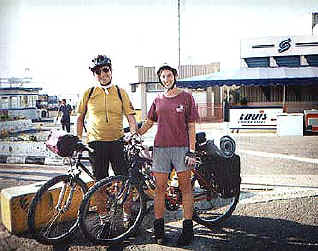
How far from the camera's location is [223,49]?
338 centimetres

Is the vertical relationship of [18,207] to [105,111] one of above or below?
below

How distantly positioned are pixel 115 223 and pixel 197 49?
1.73m

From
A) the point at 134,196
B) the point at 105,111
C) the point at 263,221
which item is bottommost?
the point at 263,221

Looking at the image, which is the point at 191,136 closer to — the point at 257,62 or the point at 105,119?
the point at 105,119

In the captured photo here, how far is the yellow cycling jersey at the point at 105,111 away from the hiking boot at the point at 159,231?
742mm

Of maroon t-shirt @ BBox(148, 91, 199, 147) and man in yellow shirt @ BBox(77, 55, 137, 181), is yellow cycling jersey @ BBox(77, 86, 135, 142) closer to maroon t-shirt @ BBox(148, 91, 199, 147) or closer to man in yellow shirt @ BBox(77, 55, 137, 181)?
man in yellow shirt @ BBox(77, 55, 137, 181)

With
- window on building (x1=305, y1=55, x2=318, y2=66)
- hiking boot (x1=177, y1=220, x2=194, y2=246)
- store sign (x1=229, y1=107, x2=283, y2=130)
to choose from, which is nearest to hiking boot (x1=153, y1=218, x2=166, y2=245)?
hiking boot (x1=177, y1=220, x2=194, y2=246)

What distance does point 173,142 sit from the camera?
2783mm

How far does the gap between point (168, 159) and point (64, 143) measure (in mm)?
803

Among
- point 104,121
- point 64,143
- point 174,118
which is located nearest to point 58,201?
point 64,143

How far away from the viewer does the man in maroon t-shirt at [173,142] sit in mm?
2742

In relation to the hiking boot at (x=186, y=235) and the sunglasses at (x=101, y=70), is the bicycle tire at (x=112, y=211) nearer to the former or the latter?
the hiking boot at (x=186, y=235)

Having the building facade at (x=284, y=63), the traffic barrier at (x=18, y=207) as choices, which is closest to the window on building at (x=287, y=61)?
the building facade at (x=284, y=63)

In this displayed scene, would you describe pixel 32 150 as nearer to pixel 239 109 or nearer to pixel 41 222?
pixel 41 222
